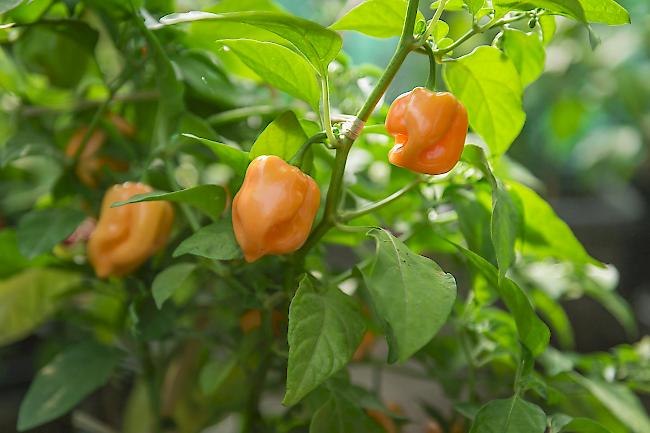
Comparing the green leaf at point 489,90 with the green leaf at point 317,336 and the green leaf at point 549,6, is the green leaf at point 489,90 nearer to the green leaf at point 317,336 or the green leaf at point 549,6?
the green leaf at point 549,6

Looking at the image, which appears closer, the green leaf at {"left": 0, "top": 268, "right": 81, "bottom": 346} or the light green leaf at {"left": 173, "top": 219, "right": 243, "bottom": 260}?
the light green leaf at {"left": 173, "top": 219, "right": 243, "bottom": 260}

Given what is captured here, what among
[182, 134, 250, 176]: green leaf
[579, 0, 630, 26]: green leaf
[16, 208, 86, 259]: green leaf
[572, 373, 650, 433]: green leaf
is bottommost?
[572, 373, 650, 433]: green leaf

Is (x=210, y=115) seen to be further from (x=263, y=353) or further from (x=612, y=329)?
(x=612, y=329)

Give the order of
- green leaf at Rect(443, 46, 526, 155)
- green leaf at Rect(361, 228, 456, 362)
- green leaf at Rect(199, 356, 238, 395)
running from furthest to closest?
green leaf at Rect(199, 356, 238, 395) < green leaf at Rect(443, 46, 526, 155) < green leaf at Rect(361, 228, 456, 362)

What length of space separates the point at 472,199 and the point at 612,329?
37.0 inches

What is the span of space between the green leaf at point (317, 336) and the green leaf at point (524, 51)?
0.60ft

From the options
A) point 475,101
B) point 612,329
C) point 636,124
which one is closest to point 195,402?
point 475,101

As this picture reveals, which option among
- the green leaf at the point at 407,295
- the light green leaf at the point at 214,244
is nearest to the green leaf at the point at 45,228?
the light green leaf at the point at 214,244

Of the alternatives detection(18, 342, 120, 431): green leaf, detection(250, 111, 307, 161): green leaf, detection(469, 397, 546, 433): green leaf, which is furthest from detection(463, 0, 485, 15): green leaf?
detection(18, 342, 120, 431): green leaf

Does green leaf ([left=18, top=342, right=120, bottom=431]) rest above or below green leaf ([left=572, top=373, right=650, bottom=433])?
above

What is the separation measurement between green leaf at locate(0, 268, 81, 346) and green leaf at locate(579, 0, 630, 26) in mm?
450

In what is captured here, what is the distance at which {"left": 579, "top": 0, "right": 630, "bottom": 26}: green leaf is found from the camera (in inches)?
14.5

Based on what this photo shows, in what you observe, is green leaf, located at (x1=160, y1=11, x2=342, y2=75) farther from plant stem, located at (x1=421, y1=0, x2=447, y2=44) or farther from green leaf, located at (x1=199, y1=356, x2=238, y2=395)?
green leaf, located at (x1=199, y1=356, x2=238, y2=395)

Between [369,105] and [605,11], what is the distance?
5.1 inches
